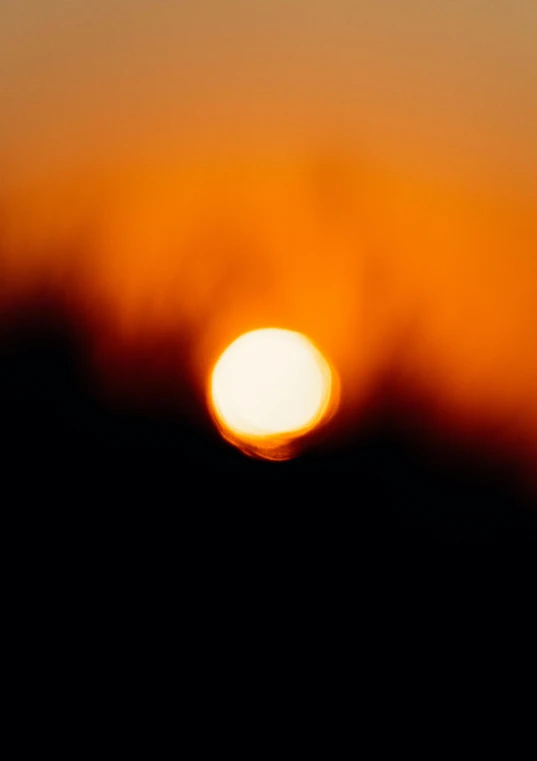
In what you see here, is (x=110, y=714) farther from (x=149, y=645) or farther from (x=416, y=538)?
(x=416, y=538)

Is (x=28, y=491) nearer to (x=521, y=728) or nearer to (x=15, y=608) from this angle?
(x=15, y=608)

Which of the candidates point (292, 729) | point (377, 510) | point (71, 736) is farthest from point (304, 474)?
point (71, 736)

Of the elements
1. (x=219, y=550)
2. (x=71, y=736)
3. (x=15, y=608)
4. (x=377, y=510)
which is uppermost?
(x=377, y=510)

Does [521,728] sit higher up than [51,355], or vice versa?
[51,355]

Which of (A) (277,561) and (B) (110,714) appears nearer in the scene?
(B) (110,714)

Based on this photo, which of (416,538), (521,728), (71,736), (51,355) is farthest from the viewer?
(51,355)

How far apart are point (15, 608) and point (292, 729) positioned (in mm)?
1433

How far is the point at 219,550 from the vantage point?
5504 millimetres

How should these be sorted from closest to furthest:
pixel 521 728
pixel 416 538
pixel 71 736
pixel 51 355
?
pixel 71 736 → pixel 521 728 → pixel 416 538 → pixel 51 355

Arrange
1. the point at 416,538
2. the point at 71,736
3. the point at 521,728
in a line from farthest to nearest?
1. the point at 416,538
2. the point at 521,728
3. the point at 71,736

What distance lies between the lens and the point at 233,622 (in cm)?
532

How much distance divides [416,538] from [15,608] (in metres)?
2.13

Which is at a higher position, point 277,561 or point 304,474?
point 304,474

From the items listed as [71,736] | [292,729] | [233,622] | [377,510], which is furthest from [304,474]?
[71,736]
